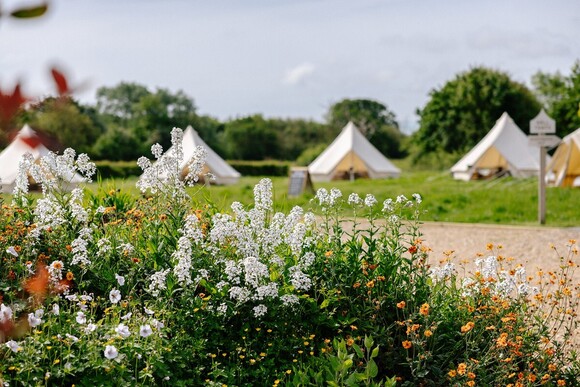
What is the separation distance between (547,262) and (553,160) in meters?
12.0

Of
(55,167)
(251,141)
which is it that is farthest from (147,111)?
(55,167)

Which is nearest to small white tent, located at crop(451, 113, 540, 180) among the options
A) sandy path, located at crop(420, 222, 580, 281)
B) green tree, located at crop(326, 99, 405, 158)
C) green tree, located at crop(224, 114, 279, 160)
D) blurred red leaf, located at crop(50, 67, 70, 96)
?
sandy path, located at crop(420, 222, 580, 281)

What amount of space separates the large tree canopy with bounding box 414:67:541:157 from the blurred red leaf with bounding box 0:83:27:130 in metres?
33.3

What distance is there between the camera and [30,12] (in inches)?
49.2

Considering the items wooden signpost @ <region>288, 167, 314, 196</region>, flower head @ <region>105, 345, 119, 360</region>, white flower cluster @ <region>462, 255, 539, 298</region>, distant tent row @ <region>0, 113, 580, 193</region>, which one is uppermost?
distant tent row @ <region>0, 113, 580, 193</region>

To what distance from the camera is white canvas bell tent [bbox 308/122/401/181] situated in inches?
963

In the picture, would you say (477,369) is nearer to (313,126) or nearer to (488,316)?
(488,316)

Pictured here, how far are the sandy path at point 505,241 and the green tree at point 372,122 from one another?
26637mm

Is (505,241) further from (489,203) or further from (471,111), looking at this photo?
(471,111)

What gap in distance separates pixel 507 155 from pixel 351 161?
5267mm

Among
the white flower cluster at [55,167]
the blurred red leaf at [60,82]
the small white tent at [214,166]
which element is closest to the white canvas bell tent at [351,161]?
the small white tent at [214,166]

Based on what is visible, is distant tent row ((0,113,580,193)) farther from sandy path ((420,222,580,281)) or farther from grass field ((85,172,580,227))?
sandy path ((420,222,580,281))

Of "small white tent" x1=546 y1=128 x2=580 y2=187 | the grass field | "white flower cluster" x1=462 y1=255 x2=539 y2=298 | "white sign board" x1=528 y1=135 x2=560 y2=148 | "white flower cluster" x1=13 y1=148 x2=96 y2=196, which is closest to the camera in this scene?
"white flower cluster" x1=462 y1=255 x2=539 y2=298

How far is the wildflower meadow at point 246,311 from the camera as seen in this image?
3.47 m
